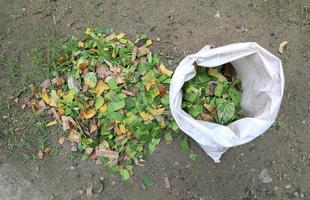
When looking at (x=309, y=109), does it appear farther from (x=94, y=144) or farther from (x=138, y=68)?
(x=94, y=144)

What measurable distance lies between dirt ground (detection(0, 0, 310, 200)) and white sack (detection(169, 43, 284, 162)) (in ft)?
0.67

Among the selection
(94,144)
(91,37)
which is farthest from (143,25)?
(94,144)

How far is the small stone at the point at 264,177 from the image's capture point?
193 centimetres

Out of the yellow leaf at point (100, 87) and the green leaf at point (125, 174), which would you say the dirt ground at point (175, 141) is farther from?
the yellow leaf at point (100, 87)

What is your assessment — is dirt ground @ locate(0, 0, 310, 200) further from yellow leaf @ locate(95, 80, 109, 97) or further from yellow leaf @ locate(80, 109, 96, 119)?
yellow leaf @ locate(95, 80, 109, 97)

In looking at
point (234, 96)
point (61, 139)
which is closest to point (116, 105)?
point (61, 139)

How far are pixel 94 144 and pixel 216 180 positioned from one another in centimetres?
58

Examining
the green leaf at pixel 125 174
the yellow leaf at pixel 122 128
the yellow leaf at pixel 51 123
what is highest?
the yellow leaf at pixel 122 128

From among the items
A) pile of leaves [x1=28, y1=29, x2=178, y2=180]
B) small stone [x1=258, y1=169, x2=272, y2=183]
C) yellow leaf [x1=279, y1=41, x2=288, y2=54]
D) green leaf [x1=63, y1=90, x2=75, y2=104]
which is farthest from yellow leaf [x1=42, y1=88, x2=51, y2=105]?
yellow leaf [x1=279, y1=41, x2=288, y2=54]

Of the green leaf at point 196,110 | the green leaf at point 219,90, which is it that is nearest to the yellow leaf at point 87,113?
the green leaf at point 196,110

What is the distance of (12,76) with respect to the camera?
2.12 meters

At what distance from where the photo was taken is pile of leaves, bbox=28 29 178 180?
6.27 feet

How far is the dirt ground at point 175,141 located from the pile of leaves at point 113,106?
8 centimetres

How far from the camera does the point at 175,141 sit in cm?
197
